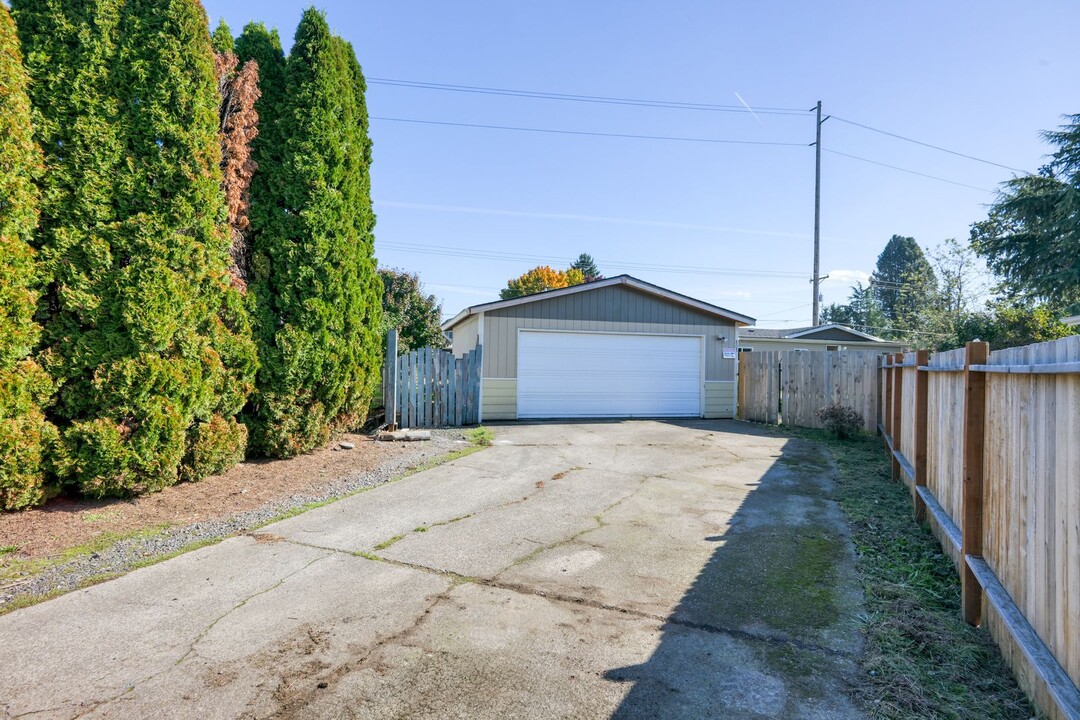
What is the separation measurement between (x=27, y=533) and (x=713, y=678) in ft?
16.5

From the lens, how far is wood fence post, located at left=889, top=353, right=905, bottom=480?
264 inches

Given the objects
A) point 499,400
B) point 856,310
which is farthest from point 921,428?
point 856,310

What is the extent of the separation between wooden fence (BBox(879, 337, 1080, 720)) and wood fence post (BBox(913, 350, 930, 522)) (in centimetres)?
98

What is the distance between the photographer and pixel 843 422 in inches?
400

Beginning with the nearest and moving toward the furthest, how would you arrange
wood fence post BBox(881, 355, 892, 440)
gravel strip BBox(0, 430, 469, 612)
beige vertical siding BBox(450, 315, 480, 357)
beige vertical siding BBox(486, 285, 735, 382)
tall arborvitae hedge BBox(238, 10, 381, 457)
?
gravel strip BBox(0, 430, 469, 612) < tall arborvitae hedge BBox(238, 10, 381, 457) < wood fence post BBox(881, 355, 892, 440) < beige vertical siding BBox(486, 285, 735, 382) < beige vertical siding BBox(450, 315, 480, 357)

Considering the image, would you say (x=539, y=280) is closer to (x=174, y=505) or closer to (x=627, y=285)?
(x=627, y=285)

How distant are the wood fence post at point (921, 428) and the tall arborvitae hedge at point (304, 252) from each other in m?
6.70

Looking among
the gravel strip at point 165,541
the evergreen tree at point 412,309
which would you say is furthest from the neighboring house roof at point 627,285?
the gravel strip at point 165,541

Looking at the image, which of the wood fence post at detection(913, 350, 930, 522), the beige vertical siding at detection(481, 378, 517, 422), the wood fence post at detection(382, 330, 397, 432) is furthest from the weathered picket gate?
the wood fence post at detection(913, 350, 930, 522)

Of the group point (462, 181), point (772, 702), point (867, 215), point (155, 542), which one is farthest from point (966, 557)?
point (867, 215)

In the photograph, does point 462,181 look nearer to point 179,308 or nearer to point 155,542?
point 179,308

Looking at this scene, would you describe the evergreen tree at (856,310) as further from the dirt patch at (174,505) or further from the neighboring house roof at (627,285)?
the dirt patch at (174,505)

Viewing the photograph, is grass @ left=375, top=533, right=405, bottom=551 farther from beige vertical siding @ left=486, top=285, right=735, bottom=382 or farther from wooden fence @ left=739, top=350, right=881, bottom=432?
wooden fence @ left=739, top=350, right=881, bottom=432

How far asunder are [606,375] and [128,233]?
31.1ft
